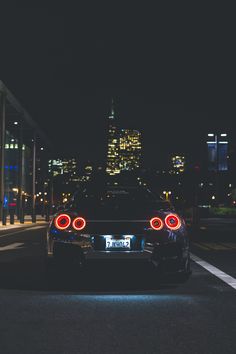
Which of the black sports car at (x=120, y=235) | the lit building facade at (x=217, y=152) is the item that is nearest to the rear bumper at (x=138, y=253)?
the black sports car at (x=120, y=235)

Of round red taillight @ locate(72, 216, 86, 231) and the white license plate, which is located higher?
round red taillight @ locate(72, 216, 86, 231)

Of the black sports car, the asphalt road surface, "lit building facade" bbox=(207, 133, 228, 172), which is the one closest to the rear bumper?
the black sports car

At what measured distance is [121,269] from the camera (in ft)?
29.0

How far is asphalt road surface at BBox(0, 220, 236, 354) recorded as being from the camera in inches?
234

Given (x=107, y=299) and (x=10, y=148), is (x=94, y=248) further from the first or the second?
(x=10, y=148)

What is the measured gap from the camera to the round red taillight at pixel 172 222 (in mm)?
9148

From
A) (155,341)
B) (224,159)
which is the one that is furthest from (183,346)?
(224,159)

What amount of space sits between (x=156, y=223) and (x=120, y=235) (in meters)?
0.52

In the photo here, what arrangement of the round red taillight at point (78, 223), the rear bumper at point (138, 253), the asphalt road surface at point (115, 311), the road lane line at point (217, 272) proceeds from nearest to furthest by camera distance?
the asphalt road surface at point (115, 311) < the rear bumper at point (138, 253) < the round red taillight at point (78, 223) < the road lane line at point (217, 272)

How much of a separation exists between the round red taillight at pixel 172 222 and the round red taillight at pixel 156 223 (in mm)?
102

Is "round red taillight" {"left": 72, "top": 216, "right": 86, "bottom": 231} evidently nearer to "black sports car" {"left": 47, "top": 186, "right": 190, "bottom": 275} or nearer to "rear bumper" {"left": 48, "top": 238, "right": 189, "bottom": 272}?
"black sports car" {"left": 47, "top": 186, "right": 190, "bottom": 275}

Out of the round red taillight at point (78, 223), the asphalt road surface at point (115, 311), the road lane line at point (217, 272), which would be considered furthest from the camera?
the road lane line at point (217, 272)

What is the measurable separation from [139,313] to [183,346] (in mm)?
1688

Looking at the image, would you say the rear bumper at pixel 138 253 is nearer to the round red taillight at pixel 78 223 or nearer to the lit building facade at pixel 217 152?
the round red taillight at pixel 78 223
